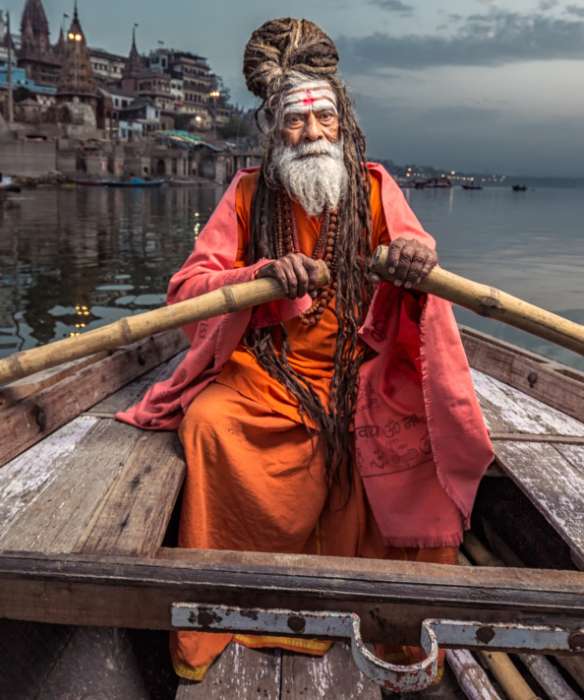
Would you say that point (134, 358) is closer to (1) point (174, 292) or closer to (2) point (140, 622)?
(1) point (174, 292)

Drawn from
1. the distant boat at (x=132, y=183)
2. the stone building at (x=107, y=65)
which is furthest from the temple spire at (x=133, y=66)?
the distant boat at (x=132, y=183)

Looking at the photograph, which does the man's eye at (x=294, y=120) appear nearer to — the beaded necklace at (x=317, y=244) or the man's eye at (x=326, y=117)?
the man's eye at (x=326, y=117)

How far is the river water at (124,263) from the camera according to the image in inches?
423

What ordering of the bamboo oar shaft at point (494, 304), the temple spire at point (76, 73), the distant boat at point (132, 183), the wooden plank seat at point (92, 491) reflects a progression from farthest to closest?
the temple spire at point (76, 73) < the distant boat at point (132, 183) < the bamboo oar shaft at point (494, 304) < the wooden plank seat at point (92, 491)

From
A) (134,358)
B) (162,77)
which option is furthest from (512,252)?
(162,77)

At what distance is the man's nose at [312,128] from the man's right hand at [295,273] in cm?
75

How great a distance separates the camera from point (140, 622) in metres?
1.66

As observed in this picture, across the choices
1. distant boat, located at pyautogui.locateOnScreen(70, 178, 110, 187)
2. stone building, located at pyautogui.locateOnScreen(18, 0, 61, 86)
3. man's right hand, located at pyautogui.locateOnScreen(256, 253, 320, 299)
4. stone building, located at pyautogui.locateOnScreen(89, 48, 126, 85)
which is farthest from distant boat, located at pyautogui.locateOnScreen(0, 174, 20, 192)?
stone building, located at pyautogui.locateOnScreen(89, 48, 126, 85)

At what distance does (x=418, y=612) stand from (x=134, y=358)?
241 centimetres

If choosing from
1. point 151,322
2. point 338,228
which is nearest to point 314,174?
point 338,228

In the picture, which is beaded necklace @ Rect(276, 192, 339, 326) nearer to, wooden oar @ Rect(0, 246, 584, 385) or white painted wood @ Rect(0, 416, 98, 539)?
wooden oar @ Rect(0, 246, 584, 385)

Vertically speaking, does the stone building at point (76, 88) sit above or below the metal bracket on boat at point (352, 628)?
above

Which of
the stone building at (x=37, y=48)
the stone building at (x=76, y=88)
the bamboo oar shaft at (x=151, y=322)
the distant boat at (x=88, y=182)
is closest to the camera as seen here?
the bamboo oar shaft at (x=151, y=322)

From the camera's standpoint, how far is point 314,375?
264 centimetres
